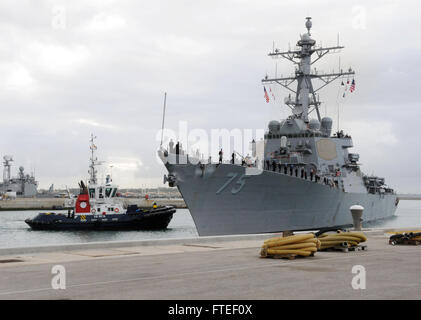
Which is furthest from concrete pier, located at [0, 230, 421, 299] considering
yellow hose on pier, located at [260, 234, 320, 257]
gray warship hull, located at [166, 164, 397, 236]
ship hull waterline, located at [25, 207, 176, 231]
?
ship hull waterline, located at [25, 207, 176, 231]

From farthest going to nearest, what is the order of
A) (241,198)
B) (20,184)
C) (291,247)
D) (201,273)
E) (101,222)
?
(20,184) < (101,222) < (241,198) < (291,247) < (201,273)

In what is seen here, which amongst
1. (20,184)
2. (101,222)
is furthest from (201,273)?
(20,184)

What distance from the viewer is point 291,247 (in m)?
10.9

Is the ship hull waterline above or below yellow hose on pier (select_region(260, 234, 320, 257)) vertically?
below

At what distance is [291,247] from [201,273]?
2.98 metres

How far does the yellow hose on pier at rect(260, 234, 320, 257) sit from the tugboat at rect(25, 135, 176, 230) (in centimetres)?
3937

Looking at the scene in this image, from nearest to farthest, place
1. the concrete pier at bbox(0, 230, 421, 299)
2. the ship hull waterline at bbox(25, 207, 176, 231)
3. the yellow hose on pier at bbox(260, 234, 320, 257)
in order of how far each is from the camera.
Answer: the concrete pier at bbox(0, 230, 421, 299) < the yellow hose on pier at bbox(260, 234, 320, 257) < the ship hull waterline at bbox(25, 207, 176, 231)

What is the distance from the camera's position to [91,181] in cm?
4969

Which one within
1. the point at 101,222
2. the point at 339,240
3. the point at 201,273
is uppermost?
the point at 339,240

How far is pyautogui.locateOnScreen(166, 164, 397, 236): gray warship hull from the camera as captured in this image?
25.9 meters

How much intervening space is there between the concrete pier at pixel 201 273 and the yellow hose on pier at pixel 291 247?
217mm

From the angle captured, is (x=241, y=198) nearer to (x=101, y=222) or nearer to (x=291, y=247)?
(x=291, y=247)

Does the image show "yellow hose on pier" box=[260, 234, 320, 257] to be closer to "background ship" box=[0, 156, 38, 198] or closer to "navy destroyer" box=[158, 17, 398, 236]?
"navy destroyer" box=[158, 17, 398, 236]
